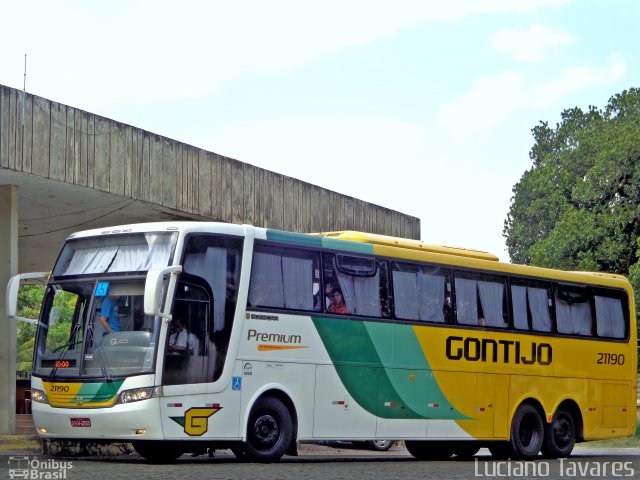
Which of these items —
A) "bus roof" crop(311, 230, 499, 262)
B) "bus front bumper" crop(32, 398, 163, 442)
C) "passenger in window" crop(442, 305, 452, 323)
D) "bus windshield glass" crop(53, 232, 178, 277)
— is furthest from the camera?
"passenger in window" crop(442, 305, 452, 323)

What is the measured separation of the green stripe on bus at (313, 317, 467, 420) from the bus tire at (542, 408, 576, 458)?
267 centimetres

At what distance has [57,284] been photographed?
1574 cm

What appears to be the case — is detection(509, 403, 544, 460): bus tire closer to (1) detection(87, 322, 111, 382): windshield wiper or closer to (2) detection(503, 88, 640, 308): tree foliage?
(1) detection(87, 322, 111, 382): windshield wiper

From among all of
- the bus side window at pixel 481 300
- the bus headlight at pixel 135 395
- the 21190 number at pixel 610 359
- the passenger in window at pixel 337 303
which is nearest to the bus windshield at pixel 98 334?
the bus headlight at pixel 135 395

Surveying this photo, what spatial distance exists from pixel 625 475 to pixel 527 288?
6649 mm

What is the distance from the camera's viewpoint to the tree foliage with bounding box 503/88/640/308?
48125mm

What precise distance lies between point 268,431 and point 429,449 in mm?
5910

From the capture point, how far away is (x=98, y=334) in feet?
48.4

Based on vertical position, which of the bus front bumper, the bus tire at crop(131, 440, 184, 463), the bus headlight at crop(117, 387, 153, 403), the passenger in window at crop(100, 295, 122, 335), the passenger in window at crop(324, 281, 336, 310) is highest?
the passenger in window at crop(324, 281, 336, 310)

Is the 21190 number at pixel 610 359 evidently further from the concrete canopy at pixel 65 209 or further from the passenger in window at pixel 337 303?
the concrete canopy at pixel 65 209

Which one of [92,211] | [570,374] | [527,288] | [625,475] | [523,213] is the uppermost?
[523,213]

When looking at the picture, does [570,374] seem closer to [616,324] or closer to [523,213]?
[616,324]

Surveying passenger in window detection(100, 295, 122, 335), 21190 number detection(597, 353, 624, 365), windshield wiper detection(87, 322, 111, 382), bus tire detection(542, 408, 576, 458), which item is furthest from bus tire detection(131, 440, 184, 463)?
21190 number detection(597, 353, 624, 365)

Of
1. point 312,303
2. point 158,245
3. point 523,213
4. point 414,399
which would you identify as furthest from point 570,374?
point 523,213
